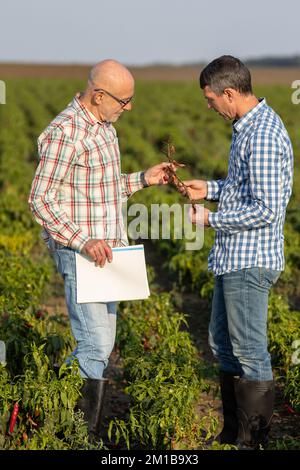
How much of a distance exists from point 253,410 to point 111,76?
1.63 meters

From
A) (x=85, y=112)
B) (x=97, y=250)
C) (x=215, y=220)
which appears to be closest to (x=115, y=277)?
(x=97, y=250)

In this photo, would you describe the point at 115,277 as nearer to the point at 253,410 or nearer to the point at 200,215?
the point at 200,215

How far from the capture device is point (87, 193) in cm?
380

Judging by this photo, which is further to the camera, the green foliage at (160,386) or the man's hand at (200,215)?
the green foliage at (160,386)

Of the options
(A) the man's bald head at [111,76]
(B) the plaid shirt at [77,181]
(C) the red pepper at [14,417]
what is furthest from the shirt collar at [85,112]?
(C) the red pepper at [14,417]

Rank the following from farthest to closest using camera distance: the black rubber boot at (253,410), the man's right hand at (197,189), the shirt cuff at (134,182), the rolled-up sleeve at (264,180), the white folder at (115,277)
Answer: the shirt cuff at (134,182)
the man's right hand at (197,189)
the black rubber boot at (253,410)
the white folder at (115,277)
the rolled-up sleeve at (264,180)

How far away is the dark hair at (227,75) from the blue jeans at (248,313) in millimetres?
781

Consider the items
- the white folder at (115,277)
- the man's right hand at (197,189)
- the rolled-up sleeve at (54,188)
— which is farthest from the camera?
the man's right hand at (197,189)

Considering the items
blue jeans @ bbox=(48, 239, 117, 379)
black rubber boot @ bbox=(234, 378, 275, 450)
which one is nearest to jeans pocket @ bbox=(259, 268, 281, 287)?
black rubber boot @ bbox=(234, 378, 275, 450)

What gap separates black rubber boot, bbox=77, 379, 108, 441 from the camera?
3.94 metres

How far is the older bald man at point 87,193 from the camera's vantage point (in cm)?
369

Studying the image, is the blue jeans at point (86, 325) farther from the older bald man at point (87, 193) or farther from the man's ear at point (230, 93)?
the man's ear at point (230, 93)

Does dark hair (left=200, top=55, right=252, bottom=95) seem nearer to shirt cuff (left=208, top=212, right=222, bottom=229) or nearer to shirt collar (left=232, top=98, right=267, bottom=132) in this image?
shirt collar (left=232, top=98, right=267, bottom=132)
